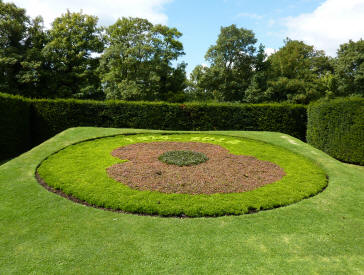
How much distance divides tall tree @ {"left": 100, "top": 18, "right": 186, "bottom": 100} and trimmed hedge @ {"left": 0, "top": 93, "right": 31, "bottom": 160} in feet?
48.5

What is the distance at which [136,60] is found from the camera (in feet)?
101

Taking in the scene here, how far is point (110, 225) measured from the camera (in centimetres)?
546

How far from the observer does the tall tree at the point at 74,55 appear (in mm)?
32088

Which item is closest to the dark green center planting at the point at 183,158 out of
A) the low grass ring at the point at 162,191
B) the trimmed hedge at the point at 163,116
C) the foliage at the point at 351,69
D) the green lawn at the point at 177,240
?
the low grass ring at the point at 162,191

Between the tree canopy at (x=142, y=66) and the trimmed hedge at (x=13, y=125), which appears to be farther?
the tree canopy at (x=142, y=66)

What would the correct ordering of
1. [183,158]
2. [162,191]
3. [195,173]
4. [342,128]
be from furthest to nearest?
1. [342,128]
2. [183,158]
3. [195,173]
4. [162,191]

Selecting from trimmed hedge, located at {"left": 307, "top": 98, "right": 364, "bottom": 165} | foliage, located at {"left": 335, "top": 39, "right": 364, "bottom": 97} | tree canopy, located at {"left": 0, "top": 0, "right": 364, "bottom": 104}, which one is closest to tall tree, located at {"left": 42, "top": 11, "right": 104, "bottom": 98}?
tree canopy, located at {"left": 0, "top": 0, "right": 364, "bottom": 104}

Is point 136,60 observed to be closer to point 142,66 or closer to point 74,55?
point 142,66

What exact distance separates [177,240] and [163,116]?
47.5 feet

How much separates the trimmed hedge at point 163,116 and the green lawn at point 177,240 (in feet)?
37.1

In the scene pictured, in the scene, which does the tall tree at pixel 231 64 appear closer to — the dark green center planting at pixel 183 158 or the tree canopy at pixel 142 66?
the tree canopy at pixel 142 66

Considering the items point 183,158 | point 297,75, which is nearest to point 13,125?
point 183,158

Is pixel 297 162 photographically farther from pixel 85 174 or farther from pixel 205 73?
pixel 205 73

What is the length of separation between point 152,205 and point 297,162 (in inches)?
288
